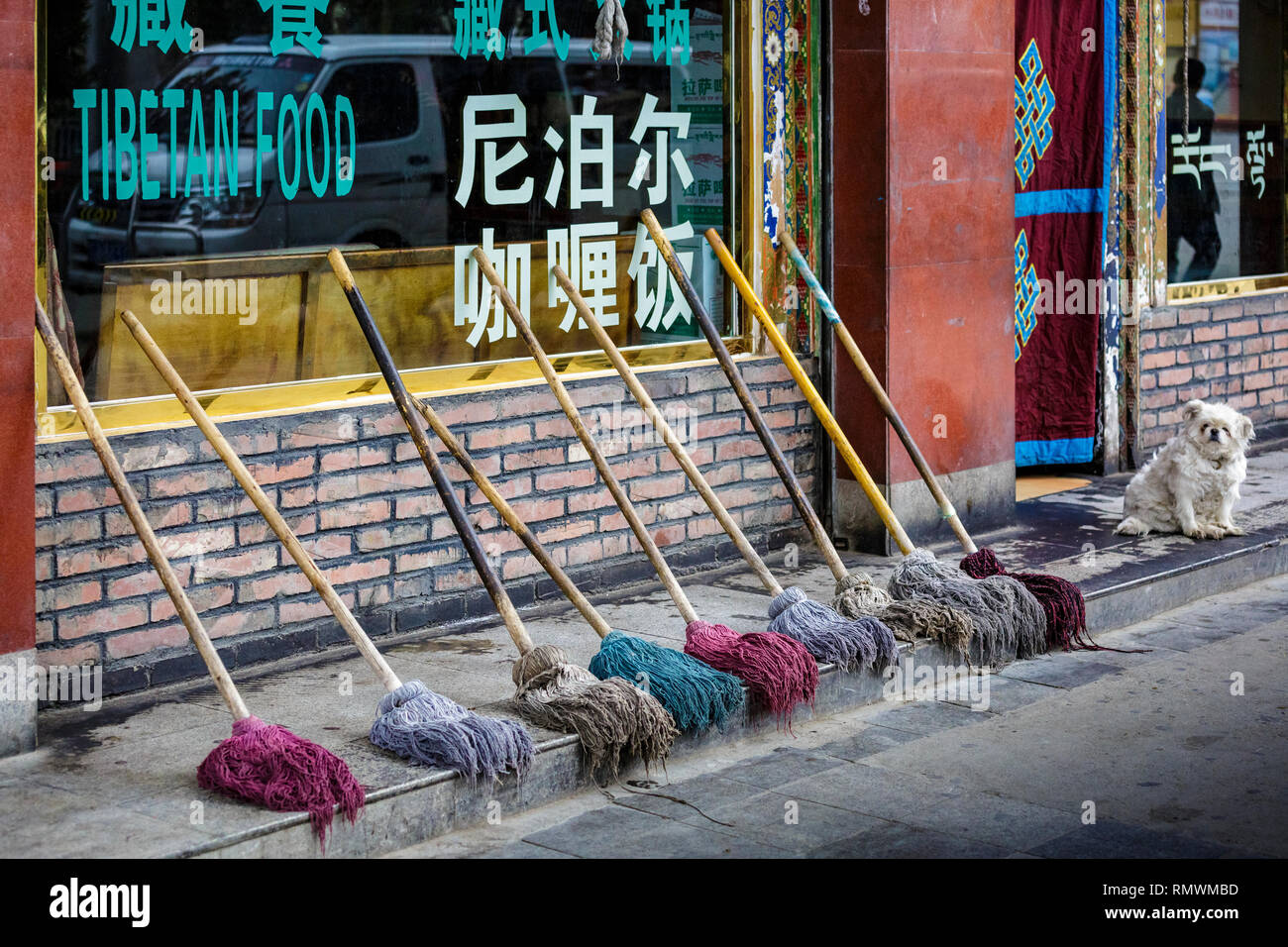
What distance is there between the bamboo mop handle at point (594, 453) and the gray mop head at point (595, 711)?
696 millimetres

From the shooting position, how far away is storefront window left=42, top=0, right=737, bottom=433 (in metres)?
5.49

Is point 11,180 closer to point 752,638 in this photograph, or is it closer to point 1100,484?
point 752,638

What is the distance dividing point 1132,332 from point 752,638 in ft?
15.6

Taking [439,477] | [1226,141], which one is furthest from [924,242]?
[1226,141]

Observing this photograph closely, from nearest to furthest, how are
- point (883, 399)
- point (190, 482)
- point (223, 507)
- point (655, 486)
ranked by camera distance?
point (190, 482) < point (223, 507) < point (883, 399) < point (655, 486)

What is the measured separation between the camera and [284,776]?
4.39 metres

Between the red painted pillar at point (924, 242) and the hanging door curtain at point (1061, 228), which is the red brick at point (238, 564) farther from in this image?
the hanging door curtain at point (1061, 228)

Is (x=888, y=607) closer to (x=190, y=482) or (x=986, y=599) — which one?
(x=986, y=599)

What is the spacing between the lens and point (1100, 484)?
9.25m

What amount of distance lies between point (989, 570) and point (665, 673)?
1.94 m

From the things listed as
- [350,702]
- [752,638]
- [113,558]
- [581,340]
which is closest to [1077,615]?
[752,638]

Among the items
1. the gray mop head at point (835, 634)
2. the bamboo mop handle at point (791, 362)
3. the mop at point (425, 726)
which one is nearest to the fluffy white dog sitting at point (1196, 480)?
the bamboo mop handle at point (791, 362)
